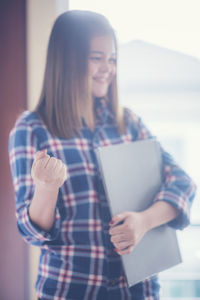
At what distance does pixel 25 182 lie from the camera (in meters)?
0.49

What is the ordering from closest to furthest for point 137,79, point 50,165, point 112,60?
point 50,165, point 112,60, point 137,79

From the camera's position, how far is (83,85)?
582 millimetres

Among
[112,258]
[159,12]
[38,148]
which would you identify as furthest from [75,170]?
[159,12]

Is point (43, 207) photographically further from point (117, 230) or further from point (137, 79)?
point (137, 79)

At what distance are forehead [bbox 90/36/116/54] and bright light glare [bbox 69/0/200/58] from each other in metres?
0.29

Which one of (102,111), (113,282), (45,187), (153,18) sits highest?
(153,18)

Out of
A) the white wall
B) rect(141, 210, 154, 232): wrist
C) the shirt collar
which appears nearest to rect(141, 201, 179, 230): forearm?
rect(141, 210, 154, 232): wrist

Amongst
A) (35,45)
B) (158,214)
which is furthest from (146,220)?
(35,45)

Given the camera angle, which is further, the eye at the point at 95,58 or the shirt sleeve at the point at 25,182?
the eye at the point at 95,58

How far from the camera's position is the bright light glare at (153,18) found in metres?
0.85

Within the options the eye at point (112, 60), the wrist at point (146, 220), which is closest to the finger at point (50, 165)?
the wrist at point (146, 220)

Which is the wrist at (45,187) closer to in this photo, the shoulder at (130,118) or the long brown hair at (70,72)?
the long brown hair at (70,72)

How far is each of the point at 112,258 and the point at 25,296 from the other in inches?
16.6

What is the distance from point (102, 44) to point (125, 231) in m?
0.39
